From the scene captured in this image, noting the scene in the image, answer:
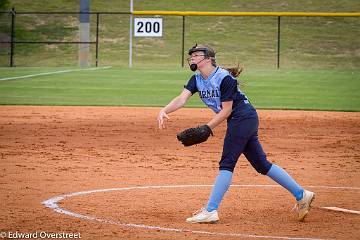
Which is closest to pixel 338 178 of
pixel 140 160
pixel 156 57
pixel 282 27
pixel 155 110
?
pixel 140 160

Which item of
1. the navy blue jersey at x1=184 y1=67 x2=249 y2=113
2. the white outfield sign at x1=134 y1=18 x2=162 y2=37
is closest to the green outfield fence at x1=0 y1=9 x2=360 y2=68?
the white outfield sign at x1=134 y1=18 x2=162 y2=37

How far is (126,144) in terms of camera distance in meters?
15.2

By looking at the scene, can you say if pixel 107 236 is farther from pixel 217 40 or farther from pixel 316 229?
pixel 217 40

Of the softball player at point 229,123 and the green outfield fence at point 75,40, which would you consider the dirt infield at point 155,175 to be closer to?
the softball player at point 229,123

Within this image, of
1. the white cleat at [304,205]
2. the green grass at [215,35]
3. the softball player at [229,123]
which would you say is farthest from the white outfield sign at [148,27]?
the white cleat at [304,205]

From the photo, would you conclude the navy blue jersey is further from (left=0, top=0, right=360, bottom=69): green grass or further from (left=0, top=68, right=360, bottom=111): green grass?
(left=0, top=0, right=360, bottom=69): green grass

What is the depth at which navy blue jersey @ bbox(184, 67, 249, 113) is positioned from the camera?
8.57 metres

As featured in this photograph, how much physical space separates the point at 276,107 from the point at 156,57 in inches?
1018

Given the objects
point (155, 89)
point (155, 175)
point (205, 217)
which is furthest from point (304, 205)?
point (155, 89)

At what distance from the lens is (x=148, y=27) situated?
36.1m

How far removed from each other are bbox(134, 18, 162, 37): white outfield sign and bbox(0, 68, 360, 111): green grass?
2.76 metres

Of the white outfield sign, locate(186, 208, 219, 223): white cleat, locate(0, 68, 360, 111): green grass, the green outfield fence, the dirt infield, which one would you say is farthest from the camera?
the green outfield fence

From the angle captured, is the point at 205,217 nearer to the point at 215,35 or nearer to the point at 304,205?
the point at 304,205

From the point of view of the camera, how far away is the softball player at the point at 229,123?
8.57 m
